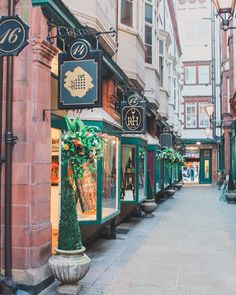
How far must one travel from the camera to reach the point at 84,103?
23.8 ft

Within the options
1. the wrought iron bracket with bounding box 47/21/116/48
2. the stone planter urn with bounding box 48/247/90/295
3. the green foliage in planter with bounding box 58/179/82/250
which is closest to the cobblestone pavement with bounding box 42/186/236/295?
the stone planter urn with bounding box 48/247/90/295

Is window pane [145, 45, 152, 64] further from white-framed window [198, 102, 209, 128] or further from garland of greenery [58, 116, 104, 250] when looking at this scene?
white-framed window [198, 102, 209, 128]

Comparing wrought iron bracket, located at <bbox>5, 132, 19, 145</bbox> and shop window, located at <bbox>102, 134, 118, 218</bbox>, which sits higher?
wrought iron bracket, located at <bbox>5, 132, 19, 145</bbox>

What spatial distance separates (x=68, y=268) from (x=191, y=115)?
38951 millimetres

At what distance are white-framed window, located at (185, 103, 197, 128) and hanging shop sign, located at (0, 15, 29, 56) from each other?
39058 millimetres

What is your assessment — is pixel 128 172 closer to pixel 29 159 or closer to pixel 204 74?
pixel 29 159

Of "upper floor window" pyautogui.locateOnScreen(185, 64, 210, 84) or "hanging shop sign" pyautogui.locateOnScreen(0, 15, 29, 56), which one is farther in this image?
"upper floor window" pyautogui.locateOnScreen(185, 64, 210, 84)

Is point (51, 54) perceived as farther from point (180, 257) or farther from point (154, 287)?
point (180, 257)

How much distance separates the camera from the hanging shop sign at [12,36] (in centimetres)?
550

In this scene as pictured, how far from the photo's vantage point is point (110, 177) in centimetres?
1023

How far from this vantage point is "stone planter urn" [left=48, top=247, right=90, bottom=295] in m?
6.32

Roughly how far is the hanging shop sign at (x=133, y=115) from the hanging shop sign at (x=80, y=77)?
6.10m

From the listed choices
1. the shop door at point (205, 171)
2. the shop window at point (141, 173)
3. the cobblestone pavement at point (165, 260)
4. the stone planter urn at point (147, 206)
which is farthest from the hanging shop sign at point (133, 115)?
the shop door at point (205, 171)

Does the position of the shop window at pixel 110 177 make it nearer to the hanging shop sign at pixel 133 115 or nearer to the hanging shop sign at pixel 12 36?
the hanging shop sign at pixel 133 115
